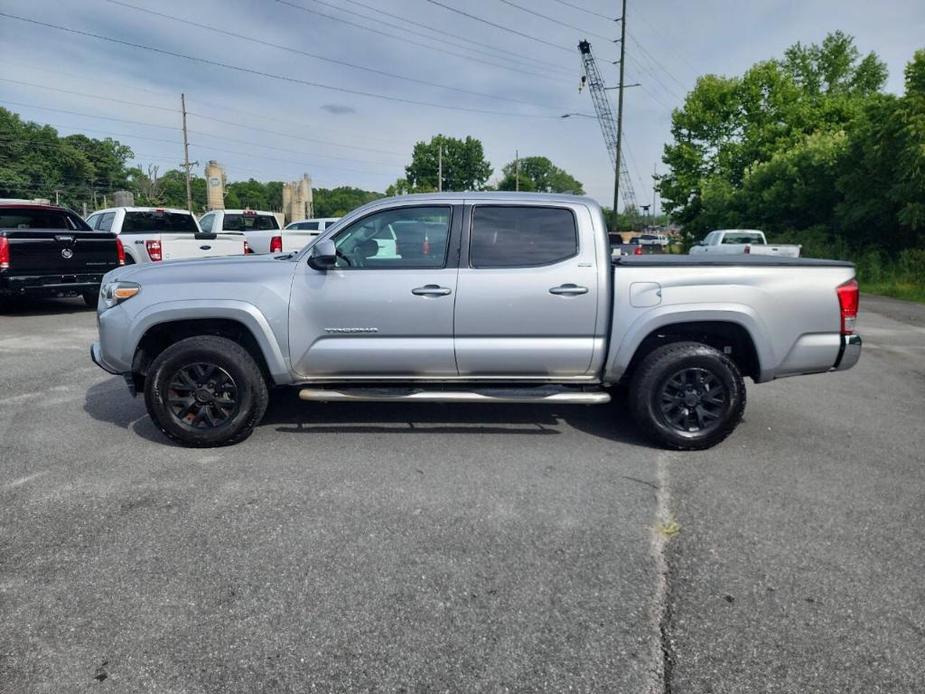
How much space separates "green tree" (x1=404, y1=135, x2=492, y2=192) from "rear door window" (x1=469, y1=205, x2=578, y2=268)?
336 ft

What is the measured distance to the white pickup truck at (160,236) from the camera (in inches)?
471

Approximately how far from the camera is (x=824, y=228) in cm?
2470

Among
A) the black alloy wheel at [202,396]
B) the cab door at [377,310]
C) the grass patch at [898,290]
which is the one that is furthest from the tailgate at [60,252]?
the grass patch at [898,290]

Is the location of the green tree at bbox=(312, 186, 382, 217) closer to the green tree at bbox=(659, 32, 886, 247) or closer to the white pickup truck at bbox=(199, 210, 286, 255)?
the green tree at bbox=(659, 32, 886, 247)

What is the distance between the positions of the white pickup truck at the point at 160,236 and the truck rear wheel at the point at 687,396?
941 cm

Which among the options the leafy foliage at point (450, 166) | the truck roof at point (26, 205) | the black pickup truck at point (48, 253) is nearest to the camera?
the black pickup truck at point (48, 253)

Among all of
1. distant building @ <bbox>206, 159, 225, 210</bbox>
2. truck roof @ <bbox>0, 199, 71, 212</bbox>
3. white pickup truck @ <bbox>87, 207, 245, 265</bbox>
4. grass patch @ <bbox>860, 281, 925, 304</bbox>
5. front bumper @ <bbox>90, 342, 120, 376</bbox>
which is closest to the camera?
front bumper @ <bbox>90, 342, 120, 376</bbox>

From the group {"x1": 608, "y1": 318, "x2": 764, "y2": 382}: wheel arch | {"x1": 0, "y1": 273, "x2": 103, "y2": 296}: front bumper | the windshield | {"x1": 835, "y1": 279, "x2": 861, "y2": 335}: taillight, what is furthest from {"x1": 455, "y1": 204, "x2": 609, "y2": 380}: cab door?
the windshield

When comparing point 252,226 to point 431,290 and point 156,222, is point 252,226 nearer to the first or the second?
point 156,222

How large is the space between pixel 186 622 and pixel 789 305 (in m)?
4.23

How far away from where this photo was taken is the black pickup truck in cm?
971

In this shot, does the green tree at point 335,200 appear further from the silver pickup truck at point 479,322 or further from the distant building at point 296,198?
the silver pickup truck at point 479,322

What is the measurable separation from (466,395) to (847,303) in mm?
2825

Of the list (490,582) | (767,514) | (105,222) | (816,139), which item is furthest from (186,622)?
(816,139)
